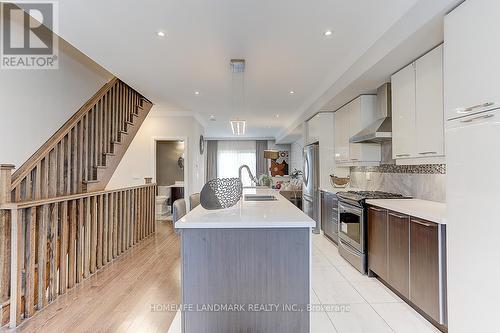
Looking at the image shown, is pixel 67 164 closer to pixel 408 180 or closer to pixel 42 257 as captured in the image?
pixel 42 257

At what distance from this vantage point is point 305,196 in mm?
6211

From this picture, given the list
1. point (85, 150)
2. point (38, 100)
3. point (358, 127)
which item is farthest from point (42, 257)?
point (358, 127)

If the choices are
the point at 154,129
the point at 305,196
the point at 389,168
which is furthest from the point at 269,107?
the point at 389,168

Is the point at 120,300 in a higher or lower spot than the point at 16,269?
lower

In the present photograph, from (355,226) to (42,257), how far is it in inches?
131

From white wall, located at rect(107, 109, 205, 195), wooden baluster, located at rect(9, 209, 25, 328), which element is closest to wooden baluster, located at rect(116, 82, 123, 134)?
white wall, located at rect(107, 109, 205, 195)

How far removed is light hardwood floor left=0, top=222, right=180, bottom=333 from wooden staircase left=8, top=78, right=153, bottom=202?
105 centimetres

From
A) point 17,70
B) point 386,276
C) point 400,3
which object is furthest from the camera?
point 17,70

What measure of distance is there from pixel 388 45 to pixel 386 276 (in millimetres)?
2264

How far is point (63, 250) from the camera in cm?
290

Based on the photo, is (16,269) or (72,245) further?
(72,245)

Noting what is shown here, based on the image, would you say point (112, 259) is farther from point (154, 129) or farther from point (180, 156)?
point (180, 156)

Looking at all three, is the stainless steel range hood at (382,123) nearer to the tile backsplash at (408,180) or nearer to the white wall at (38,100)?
the tile backsplash at (408,180)

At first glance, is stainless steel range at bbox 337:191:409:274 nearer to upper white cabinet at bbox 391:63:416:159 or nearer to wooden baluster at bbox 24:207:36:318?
upper white cabinet at bbox 391:63:416:159
